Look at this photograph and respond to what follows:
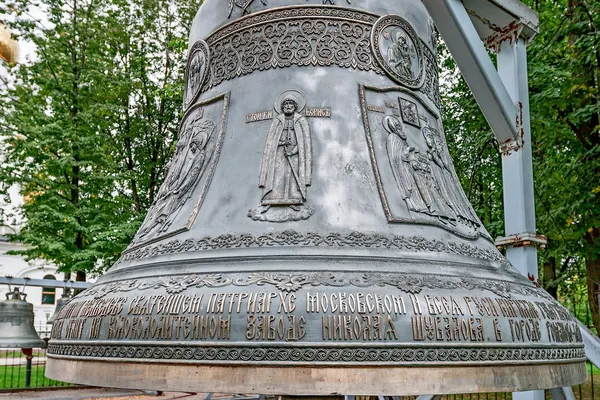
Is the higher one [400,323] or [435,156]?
[435,156]

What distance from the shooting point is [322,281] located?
184 cm

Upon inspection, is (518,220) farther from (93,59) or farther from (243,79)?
(93,59)

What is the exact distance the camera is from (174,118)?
15680 millimetres

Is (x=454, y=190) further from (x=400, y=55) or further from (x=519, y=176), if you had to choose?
(x=519, y=176)

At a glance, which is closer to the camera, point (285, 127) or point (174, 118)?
point (285, 127)

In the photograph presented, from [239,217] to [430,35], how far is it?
146cm

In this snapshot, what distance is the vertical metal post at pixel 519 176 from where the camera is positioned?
11.5 feet

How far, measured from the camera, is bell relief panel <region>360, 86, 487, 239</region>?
7.52 feet

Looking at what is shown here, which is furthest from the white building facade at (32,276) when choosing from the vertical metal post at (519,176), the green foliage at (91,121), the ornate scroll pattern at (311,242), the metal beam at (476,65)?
the ornate scroll pattern at (311,242)

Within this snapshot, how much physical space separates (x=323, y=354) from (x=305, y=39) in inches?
55.4

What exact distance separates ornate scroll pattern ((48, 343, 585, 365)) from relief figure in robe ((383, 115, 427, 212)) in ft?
2.15

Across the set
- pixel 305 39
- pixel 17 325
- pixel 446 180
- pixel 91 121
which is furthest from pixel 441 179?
pixel 91 121

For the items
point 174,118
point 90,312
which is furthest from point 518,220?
point 174,118

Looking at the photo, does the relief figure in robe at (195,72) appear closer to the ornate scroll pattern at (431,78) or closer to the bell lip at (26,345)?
the ornate scroll pattern at (431,78)
